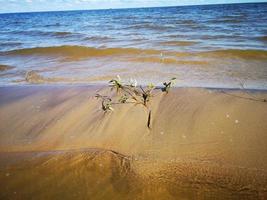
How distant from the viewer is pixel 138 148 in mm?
2531

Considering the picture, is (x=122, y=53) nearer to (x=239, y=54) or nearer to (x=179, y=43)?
(x=179, y=43)

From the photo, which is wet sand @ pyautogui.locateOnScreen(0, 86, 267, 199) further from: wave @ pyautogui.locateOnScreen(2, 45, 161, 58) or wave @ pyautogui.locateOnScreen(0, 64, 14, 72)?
wave @ pyautogui.locateOnScreen(2, 45, 161, 58)

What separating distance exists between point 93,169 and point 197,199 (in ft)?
3.13

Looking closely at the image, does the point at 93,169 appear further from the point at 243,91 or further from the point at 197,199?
the point at 243,91

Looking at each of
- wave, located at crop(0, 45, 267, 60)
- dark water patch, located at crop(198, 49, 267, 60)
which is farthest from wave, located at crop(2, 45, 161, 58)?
dark water patch, located at crop(198, 49, 267, 60)

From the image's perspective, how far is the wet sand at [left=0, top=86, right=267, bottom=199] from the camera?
2.00 meters

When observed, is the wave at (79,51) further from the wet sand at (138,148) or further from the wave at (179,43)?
the wet sand at (138,148)

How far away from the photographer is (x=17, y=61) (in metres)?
8.25

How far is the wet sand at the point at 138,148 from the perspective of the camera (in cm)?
200

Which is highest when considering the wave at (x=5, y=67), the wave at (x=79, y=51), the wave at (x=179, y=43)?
the wave at (x=179, y=43)

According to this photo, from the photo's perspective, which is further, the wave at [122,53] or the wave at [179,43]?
the wave at [179,43]

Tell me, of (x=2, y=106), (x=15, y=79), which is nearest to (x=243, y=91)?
(x=2, y=106)

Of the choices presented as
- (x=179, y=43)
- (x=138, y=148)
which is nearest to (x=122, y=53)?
(x=179, y=43)

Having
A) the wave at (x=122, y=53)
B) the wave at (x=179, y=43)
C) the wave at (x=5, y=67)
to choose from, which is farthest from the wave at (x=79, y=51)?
the wave at (x=5, y=67)
